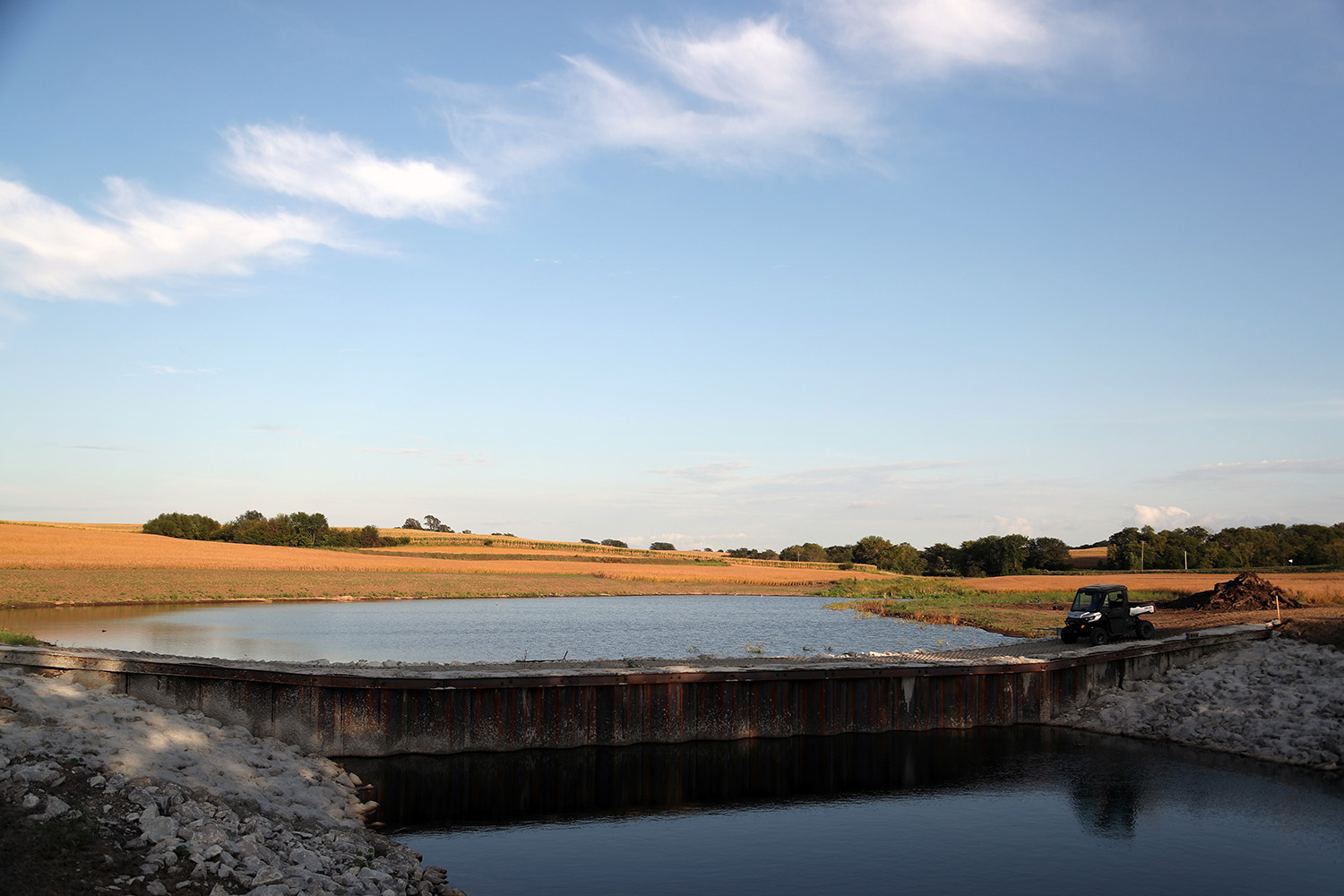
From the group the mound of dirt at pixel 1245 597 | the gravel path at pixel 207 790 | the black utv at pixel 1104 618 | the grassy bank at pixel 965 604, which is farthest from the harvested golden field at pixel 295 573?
the mound of dirt at pixel 1245 597

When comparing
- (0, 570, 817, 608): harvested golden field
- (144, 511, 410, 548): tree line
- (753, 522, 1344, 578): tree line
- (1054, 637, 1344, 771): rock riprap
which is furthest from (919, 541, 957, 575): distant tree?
(1054, 637, 1344, 771): rock riprap

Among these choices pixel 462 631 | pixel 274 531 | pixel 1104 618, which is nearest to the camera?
pixel 1104 618

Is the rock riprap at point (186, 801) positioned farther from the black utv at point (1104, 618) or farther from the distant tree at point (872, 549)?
the distant tree at point (872, 549)

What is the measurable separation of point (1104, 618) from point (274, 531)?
12542cm

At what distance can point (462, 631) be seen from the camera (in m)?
48.4

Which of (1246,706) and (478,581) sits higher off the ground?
(1246,706)

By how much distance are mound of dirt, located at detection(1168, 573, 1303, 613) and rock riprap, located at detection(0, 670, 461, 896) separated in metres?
39.1

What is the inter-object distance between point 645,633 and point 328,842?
35400 millimetres

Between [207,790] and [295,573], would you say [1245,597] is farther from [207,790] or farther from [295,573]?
[295,573]

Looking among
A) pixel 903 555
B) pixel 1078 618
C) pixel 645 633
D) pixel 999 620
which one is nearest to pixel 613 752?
pixel 1078 618

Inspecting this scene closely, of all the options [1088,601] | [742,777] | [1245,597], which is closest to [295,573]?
[1088,601]

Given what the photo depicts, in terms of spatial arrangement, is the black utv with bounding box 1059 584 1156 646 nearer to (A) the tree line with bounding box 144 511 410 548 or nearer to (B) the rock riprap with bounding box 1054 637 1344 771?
(B) the rock riprap with bounding box 1054 637 1344 771

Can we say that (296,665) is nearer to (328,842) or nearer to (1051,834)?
(328,842)

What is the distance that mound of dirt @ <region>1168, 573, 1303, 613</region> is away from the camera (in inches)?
1606
